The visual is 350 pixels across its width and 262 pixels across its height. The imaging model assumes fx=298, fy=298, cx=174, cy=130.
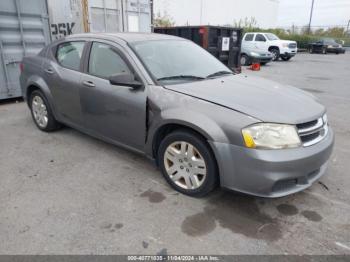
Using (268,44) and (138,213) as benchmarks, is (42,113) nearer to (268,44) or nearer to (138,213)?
(138,213)

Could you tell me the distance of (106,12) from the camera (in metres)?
8.52

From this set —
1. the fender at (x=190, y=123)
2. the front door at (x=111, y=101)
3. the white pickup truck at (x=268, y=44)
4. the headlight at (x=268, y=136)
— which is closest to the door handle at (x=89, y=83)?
the front door at (x=111, y=101)

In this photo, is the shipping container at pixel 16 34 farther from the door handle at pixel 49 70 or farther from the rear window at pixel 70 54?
the rear window at pixel 70 54

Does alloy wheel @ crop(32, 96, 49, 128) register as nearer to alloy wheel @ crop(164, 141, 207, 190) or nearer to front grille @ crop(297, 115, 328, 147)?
alloy wheel @ crop(164, 141, 207, 190)

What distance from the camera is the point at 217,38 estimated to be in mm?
10648

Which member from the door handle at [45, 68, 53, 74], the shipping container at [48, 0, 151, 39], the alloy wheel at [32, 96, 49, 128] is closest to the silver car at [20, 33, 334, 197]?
the door handle at [45, 68, 53, 74]

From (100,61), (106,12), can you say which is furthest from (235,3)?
(100,61)

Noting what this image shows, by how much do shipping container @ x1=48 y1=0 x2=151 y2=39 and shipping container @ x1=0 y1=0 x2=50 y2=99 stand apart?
0.63 m

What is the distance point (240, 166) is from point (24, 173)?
2582 mm

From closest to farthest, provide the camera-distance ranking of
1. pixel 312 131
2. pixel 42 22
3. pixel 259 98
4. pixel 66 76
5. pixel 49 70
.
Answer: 1. pixel 312 131
2. pixel 259 98
3. pixel 66 76
4. pixel 49 70
5. pixel 42 22

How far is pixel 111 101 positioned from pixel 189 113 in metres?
1.13

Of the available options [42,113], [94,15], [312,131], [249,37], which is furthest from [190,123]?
[249,37]

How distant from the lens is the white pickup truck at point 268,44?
18.6 metres

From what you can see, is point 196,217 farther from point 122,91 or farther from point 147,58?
point 147,58
